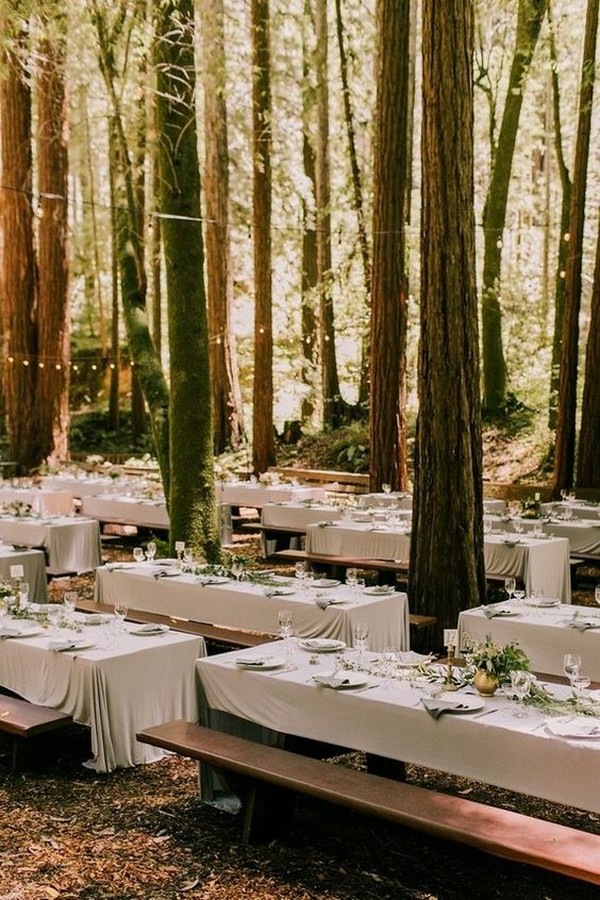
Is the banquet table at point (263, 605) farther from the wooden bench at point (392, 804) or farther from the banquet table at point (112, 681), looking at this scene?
the wooden bench at point (392, 804)

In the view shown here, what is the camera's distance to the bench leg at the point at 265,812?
16.0ft

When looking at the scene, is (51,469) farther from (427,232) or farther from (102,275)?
(102,275)

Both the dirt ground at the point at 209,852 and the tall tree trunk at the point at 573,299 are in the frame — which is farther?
the tall tree trunk at the point at 573,299

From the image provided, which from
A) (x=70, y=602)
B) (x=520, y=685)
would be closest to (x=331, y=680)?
(x=520, y=685)

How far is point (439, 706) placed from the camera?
461cm

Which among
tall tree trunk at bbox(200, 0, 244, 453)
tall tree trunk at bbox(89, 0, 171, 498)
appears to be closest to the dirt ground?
tall tree trunk at bbox(89, 0, 171, 498)

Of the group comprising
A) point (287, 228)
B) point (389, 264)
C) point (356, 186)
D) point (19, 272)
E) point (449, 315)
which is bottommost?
point (449, 315)

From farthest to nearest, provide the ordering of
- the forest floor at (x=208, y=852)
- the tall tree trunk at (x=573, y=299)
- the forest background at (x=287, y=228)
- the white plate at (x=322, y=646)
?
the tall tree trunk at (x=573, y=299), the forest background at (x=287, y=228), the white plate at (x=322, y=646), the forest floor at (x=208, y=852)

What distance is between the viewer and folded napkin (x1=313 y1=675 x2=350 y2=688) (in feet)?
16.4

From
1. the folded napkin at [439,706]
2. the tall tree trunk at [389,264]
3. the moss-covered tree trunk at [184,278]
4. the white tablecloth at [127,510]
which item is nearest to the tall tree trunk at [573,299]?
the tall tree trunk at [389,264]

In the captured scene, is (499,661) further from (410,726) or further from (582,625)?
(582,625)

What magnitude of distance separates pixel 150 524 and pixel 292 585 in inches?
237

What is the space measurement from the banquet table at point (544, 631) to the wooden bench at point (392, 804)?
67.9 inches

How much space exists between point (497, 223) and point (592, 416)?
6455 mm
